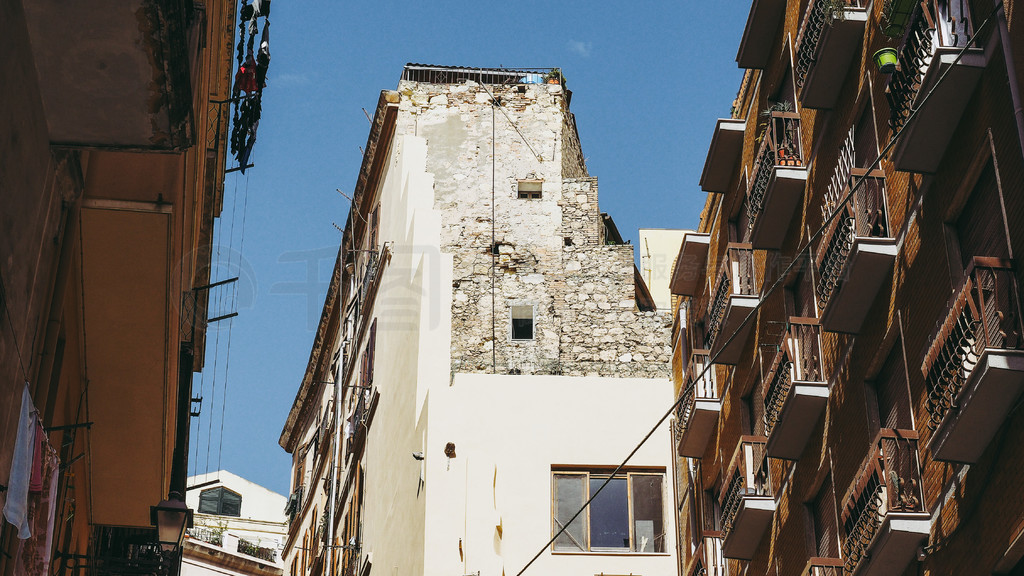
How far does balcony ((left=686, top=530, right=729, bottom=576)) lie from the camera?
1831cm

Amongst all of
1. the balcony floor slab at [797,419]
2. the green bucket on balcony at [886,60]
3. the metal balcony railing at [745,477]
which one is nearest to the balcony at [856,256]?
the balcony floor slab at [797,419]

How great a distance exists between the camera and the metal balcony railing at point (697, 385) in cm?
1941

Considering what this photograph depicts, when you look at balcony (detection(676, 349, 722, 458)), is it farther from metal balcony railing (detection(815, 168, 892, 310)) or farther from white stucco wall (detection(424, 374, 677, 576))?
metal balcony railing (detection(815, 168, 892, 310))

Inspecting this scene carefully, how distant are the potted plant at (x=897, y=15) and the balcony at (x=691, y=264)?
883 cm

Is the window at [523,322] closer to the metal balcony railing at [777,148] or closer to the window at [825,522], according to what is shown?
the metal balcony railing at [777,148]

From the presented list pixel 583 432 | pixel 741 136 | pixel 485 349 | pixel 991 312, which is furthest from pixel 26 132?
pixel 485 349

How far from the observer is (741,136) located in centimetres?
1894

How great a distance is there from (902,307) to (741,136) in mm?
7375

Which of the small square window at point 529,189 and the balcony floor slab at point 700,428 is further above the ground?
the small square window at point 529,189

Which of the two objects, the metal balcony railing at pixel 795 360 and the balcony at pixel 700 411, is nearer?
the metal balcony railing at pixel 795 360

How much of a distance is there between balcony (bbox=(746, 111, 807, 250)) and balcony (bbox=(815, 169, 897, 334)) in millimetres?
1740

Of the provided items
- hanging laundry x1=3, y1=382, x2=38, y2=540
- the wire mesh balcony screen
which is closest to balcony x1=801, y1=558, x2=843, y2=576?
the wire mesh balcony screen

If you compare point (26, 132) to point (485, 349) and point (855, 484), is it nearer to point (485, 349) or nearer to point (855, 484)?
point (855, 484)

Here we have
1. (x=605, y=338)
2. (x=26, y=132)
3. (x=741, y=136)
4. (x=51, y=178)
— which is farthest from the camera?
(x=605, y=338)
